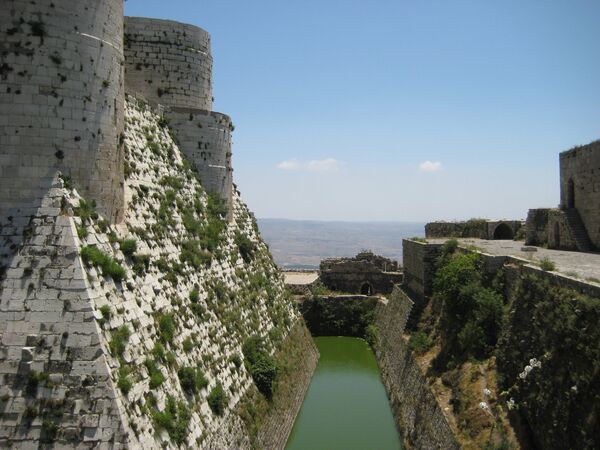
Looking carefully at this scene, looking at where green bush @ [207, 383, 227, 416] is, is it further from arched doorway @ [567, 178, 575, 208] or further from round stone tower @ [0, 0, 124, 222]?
arched doorway @ [567, 178, 575, 208]

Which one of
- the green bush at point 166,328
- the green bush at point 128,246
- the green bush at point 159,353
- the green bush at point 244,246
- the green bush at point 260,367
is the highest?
the green bush at point 128,246

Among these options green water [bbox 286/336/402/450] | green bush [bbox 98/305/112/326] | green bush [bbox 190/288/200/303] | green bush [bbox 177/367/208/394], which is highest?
green bush [bbox 98/305/112/326]

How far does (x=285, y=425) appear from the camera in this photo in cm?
1684

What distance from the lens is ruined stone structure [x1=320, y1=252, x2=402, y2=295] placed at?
120 ft

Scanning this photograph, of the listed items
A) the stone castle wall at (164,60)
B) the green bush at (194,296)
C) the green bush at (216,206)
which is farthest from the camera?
the green bush at (216,206)

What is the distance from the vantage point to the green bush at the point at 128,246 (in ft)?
38.2

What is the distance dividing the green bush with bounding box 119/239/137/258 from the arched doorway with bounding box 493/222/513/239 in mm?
21503

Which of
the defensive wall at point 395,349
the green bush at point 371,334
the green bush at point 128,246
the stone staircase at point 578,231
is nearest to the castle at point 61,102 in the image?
the green bush at point 128,246

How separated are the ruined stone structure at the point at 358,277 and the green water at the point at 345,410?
9.27 metres

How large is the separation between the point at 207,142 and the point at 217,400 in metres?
9.62

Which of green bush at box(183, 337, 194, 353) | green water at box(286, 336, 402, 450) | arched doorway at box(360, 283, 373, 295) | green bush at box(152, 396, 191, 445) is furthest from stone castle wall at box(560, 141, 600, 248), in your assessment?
arched doorway at box(360, 283, 373, 295)

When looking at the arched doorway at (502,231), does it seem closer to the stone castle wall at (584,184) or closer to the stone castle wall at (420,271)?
the stone castle wall at (420,271)

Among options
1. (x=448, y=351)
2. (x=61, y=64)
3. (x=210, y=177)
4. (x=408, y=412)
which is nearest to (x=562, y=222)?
(x=448, y=351)

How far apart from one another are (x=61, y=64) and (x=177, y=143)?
319 inches
